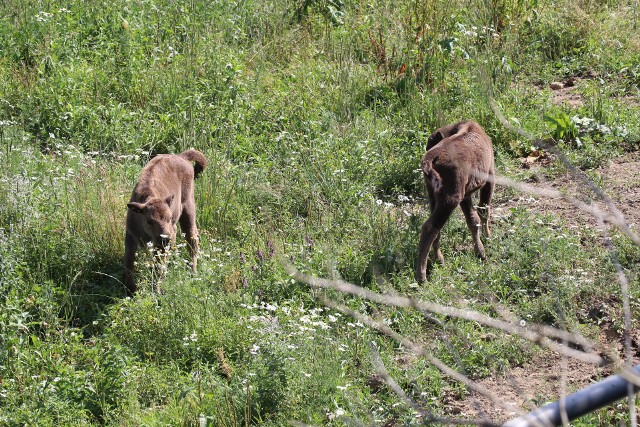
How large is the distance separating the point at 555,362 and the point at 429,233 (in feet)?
5.71

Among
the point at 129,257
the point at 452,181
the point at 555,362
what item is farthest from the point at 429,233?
the point at 129,257

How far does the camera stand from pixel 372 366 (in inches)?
275

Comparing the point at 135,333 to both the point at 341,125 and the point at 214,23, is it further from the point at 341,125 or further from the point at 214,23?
the point at 214,23

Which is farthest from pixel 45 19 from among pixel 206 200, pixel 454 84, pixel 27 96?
pixel 454 84

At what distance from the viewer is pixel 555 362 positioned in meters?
7.23

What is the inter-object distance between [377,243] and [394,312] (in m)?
1.07

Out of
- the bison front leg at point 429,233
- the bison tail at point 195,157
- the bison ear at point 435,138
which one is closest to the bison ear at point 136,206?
the bison tail at point 195,157

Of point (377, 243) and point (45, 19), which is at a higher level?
point (45, 19)

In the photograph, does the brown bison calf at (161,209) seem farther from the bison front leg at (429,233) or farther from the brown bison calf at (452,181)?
the brown bison calf at (452,181)

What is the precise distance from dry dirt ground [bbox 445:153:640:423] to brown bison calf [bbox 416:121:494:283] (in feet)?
3.01

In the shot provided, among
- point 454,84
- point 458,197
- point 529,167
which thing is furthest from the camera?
point 454,84

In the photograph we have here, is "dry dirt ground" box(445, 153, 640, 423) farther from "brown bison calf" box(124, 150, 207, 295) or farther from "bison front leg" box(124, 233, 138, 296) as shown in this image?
"bison front leg" box(124, 233, 138, 296)

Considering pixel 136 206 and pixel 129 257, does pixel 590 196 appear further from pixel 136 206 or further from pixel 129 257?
pixel 129 257

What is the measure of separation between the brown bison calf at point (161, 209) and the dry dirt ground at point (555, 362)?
10.3 ft
